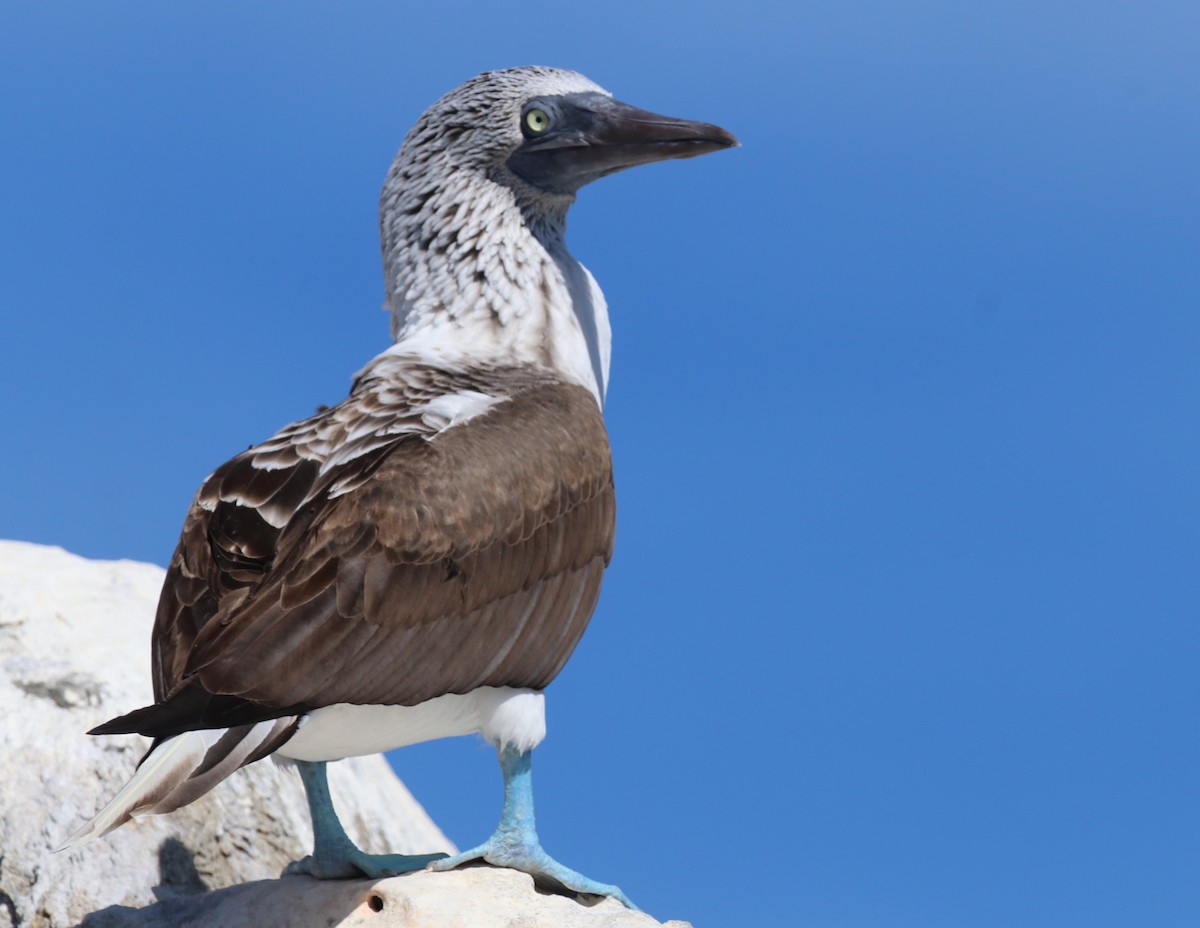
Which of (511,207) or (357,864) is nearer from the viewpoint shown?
(357,864)

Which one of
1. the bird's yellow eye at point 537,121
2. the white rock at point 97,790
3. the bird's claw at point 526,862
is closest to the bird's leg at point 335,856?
the bird's claw at point 526,862

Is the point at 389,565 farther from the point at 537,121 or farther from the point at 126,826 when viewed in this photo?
the point at 537,121

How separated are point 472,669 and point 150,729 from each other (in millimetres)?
1669

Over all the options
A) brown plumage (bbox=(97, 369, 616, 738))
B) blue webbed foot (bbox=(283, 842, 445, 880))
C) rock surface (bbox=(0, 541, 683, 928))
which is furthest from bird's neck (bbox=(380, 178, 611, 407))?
rock surface (bbox=(0, 541, 683, 928))

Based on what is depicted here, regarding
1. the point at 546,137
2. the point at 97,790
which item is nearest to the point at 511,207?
the point at 546,137

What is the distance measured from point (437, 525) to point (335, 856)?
227cm

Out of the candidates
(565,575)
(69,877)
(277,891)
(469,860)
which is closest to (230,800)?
(69,877)

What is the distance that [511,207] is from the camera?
10.0m

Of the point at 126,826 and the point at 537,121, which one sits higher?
the point at 537,121

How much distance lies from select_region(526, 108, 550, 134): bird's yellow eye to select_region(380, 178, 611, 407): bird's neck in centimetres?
45

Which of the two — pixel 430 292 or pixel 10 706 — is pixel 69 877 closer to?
pixel 10 706

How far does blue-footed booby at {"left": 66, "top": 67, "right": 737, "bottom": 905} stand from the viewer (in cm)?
702

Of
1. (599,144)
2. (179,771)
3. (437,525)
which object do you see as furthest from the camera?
(599,144)

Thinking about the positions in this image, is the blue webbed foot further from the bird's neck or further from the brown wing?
the bird's neck
